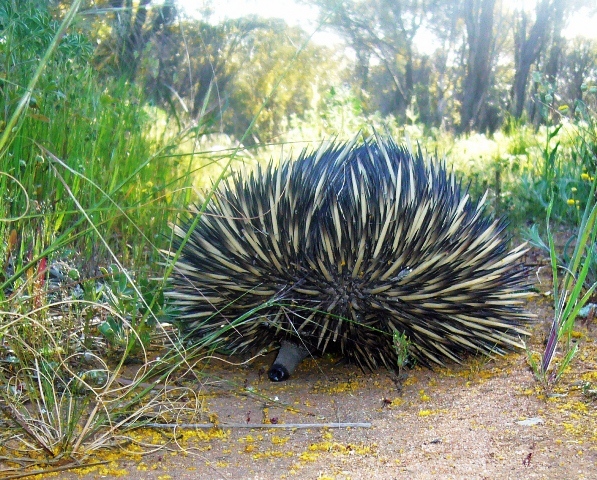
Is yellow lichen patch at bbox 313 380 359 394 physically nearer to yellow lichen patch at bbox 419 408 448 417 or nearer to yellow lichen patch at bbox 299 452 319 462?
yellow lichen patch at bbox 419 408 448 417

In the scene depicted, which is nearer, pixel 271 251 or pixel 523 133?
pixel 271 251

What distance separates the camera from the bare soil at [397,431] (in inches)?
78.0

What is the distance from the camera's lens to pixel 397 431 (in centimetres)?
231

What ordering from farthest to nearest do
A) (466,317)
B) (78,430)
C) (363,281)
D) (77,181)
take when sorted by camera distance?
(77,181)
(466,317)
(363,281)
(78,430)

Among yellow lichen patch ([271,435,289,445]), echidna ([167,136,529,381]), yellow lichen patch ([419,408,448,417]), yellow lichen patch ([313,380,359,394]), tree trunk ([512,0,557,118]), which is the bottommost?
yellow lichen patch ([313,380,359,394])

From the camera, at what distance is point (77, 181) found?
327 cm

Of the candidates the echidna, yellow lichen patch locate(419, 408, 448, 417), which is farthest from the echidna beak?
yellow lichen patch locate(419, 408, 448, 417)

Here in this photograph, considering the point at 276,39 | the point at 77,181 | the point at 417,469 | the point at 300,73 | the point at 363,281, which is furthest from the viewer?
the point at 300,73

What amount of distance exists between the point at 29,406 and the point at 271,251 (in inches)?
38.9

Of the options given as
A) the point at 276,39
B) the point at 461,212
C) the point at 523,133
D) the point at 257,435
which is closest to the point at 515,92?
the point at 276,39

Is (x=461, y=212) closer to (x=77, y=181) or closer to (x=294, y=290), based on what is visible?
(x=294, y=290)

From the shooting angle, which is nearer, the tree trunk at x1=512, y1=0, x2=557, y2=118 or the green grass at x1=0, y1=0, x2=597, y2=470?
the green grass at x1=0, y1=0, x2=597, y2=470

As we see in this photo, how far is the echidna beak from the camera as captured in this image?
2.92 meters

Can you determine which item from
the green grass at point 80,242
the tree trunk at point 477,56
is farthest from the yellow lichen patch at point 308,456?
the tree trunk at point 477,56
